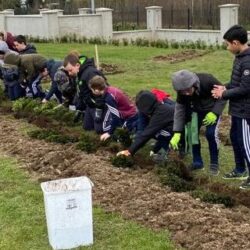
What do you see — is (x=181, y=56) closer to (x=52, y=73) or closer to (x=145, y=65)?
(x=145, y=65)

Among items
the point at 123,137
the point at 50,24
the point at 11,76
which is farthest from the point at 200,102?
the point at 50,24

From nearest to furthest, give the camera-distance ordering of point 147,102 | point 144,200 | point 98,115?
point 144,200, point 147,102, point 98,115

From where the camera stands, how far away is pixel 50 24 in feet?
97.7

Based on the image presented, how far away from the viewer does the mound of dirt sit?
17.1 meters

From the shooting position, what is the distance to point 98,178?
697cm

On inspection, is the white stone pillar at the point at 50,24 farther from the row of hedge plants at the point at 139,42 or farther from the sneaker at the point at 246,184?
the sneaker at the point at 246,184

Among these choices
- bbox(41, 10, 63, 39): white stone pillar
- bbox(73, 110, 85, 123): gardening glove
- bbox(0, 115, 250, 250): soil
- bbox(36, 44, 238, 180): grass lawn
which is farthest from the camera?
bbox(41, 10, 63, 39): white stone pillar

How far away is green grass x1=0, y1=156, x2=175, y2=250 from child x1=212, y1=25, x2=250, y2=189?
5.56 feet

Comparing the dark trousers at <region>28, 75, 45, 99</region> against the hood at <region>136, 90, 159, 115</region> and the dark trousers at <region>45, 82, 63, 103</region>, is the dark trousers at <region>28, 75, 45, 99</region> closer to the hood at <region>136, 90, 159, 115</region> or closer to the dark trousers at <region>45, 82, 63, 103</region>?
the dark trousers at <region>45, 82, 63, 103</region>

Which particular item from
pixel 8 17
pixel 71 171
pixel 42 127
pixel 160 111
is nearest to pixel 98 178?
pixel 71 171

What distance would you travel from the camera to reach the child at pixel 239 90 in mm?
6418

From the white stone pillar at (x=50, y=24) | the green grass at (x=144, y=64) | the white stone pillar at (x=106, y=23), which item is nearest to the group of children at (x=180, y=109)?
the green grass at (x=144, y=64)

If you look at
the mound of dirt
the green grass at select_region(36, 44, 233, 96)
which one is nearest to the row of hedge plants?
the green grass at select_region(36, 44, 233, 96)

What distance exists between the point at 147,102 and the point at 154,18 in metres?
24.4
